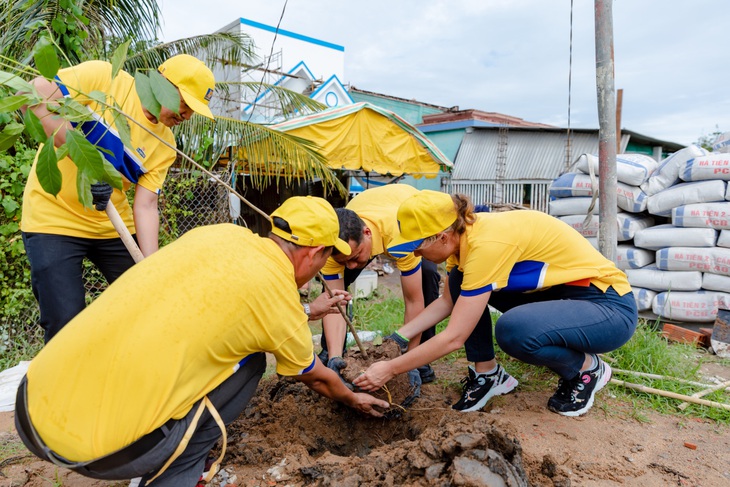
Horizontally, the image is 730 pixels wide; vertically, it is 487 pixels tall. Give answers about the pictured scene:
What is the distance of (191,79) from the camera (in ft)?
7.43

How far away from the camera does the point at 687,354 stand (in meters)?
3.74

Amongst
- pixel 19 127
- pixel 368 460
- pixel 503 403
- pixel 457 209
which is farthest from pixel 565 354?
pixel 19 127

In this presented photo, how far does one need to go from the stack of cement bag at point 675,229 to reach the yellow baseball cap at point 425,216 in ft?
7.69

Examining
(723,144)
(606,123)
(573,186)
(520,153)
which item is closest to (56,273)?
(606,123)

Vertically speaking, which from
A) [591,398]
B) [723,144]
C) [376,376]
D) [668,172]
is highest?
[723,144]

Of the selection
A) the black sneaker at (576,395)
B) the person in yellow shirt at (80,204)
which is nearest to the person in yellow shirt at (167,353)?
the person in yellow shirt at (80,204)

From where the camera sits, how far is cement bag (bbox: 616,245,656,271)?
15.1 feet

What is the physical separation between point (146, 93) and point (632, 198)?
4409mm

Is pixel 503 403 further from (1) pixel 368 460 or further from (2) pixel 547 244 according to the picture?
(1) pixel 368 460

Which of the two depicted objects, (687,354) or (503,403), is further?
(687,354)

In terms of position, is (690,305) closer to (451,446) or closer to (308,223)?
(451,446)

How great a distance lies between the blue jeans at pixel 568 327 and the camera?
250cm

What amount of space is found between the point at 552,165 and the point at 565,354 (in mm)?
10026

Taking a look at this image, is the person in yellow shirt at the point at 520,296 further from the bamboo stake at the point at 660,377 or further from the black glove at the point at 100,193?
the black glove at the point at 100,193
